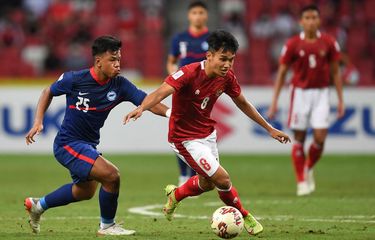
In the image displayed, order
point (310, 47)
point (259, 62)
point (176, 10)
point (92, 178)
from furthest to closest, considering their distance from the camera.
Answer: point (176, 10) → point (259, 62) → point (310, 47) → point (92, 178)

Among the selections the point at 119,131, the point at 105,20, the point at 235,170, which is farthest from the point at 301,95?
the point at 105,20

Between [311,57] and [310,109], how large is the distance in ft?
2.41

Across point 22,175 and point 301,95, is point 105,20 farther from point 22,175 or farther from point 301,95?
point 301,95

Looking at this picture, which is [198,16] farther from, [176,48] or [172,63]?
[172,63]

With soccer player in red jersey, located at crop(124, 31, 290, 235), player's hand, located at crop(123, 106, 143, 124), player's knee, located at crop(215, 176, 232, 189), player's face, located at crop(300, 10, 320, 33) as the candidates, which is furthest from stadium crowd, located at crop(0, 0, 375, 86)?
player's hand, located at crop(123, 106, 143, 124)

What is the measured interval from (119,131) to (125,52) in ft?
14.2

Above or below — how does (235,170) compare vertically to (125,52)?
below

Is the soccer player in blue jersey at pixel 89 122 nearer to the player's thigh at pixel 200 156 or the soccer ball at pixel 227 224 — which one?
the player's thigh at pixel 200 156

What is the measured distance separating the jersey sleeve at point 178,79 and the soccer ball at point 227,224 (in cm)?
122

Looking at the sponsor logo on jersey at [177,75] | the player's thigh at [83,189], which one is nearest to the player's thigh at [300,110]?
the sponsor logo on jersey at [177,75]

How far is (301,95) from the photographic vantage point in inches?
492

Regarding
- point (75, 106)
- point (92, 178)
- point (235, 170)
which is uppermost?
point (75, 106)

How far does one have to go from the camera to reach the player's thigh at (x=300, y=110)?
12.5 metres

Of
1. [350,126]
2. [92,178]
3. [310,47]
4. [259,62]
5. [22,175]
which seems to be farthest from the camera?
[259,62]
